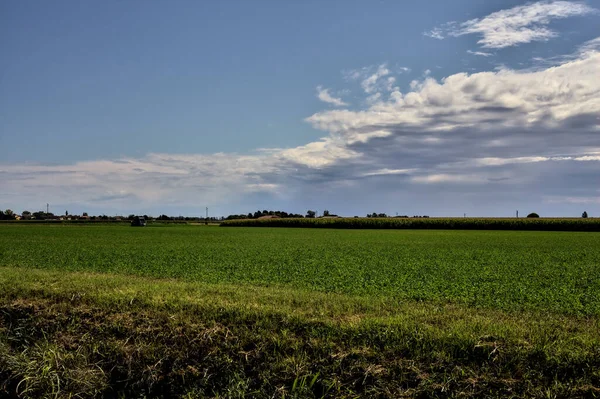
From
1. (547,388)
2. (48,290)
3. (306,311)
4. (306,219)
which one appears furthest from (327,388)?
(306,219)

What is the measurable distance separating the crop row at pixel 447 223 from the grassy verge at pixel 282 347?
223ft

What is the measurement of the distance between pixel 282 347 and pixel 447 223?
233ft

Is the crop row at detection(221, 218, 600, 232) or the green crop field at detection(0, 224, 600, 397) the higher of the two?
the crop row at detection(221, 218, 600, 232)

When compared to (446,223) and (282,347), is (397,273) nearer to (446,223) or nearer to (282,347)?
(282,347)

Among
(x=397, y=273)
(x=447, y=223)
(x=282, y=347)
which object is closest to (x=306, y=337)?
(x=282, y=347)

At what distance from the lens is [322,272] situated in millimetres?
15602

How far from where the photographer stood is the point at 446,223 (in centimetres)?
7488

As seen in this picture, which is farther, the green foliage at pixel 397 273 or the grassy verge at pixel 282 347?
the green foliage at pixel 397 273

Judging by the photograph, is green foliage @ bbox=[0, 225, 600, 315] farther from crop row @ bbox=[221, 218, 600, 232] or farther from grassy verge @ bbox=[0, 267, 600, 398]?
crop row @ bbox=[221, 218, 600, 232]

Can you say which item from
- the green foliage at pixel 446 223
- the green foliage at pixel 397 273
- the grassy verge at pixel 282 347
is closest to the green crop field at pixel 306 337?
the grassy verge at pixel 282 347

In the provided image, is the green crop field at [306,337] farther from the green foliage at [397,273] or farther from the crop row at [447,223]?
the crop row at [447,223]


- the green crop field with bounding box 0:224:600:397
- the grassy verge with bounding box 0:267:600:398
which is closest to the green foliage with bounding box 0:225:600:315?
the green crop field with bounding box 0:224:600:397

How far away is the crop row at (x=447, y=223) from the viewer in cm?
6925

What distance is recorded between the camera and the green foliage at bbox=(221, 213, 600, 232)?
227ft
